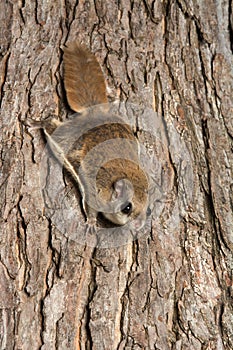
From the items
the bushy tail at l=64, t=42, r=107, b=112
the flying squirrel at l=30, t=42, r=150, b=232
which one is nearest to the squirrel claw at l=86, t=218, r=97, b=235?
the flying squirrel at l=30, t=42, r=150, b=232

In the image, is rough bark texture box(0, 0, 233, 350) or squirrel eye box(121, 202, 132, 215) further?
squirrel eye box(121, 202, 132, 215)

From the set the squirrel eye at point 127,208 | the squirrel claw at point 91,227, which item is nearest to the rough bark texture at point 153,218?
the squirrel claw at point 91,227

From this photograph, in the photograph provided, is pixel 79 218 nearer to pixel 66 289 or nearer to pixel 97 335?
pixel 66 289

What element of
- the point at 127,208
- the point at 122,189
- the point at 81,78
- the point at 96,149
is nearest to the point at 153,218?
the point at 127,208

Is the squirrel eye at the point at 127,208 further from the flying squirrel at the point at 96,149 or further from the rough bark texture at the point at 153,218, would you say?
the rough bark texture at the point at 153,218

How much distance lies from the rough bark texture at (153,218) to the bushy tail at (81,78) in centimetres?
5

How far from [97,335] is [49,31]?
5.55 ft

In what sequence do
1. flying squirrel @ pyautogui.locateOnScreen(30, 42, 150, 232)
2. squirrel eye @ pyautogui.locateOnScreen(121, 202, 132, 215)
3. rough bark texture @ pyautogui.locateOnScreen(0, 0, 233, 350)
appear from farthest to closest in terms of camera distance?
squirrel eye @ pyautogui.locateOnScreen(121, 202, 132, 215)
flying squirrel @ pyautogui.locateOnScreen(30, 42, 150, 232)
rough bark texture @ pyautogui.locateOnScreen(0, 0, 233, 350)

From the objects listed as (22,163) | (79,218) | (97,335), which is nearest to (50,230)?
(79,218)

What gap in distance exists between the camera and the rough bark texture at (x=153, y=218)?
269 cm

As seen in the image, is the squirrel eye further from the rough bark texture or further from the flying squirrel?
the rough bark texture

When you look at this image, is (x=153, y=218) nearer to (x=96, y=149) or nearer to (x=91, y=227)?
(x=91, y=227)

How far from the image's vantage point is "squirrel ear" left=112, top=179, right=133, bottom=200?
3225 millimetres

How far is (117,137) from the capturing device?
3174mm
